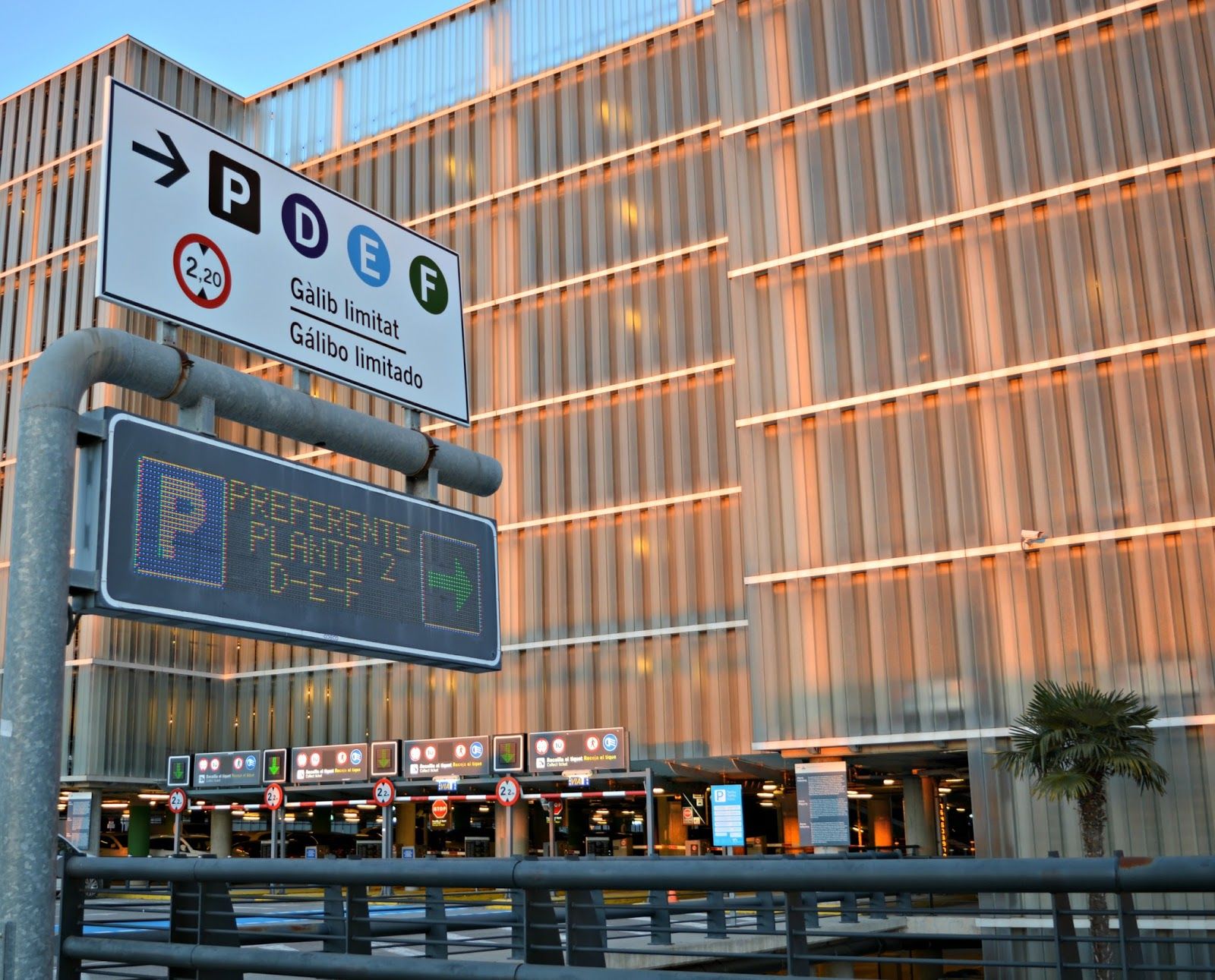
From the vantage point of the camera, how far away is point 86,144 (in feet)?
203

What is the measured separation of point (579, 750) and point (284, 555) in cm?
3290

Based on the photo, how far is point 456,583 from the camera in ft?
31.4

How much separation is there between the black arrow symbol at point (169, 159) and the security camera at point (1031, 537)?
28.9m

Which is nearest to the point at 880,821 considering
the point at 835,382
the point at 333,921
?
the point at 835,382

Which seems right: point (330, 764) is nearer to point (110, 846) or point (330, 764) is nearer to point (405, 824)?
point (405, 824)

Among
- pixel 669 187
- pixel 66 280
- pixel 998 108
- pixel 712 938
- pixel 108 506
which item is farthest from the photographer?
pixel 66 280

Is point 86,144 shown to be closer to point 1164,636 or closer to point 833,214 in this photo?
point 833,214

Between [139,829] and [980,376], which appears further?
[139,829]

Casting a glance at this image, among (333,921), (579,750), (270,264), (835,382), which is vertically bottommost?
(333,921)

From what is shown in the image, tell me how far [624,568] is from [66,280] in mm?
30562

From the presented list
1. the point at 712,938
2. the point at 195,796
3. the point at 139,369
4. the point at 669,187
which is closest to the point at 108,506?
the point at 139,369

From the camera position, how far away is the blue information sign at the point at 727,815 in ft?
113

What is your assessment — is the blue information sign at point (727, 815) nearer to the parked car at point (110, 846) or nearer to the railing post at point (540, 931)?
the railing post at point (540, 931)

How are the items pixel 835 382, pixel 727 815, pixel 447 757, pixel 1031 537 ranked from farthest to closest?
pixel 447 757 < pixel 835 382 < pixel 727 815 < pixel 1031 537
